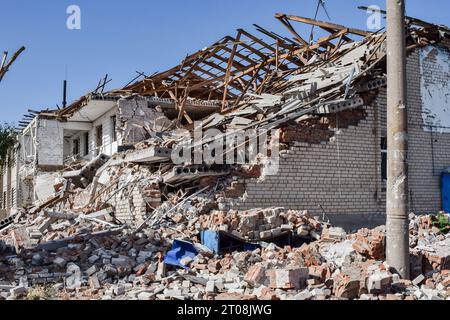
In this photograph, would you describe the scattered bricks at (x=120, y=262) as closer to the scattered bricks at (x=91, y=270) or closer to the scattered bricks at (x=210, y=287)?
the scattered bricks at (x=91, y=270)

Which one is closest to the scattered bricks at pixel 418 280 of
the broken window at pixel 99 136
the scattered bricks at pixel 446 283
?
the scattered bricks at pixel 446 283

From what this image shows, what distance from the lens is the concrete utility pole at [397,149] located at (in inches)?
272

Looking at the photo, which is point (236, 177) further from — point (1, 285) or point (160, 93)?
point (160, 93)

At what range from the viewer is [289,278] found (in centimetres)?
620

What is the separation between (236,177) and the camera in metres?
10.9

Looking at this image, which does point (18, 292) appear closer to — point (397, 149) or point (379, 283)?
point (379, 283)

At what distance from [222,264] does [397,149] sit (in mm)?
3081

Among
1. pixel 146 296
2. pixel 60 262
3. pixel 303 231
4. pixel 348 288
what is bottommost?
pixel 146 296

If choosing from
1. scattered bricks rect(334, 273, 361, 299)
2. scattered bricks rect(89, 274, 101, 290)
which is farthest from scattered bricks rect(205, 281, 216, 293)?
scattered bricks rect(89, 274, 101, 290)

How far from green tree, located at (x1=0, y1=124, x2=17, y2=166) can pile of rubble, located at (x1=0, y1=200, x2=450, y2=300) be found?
51.0ft

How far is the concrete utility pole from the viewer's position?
6.92 metres

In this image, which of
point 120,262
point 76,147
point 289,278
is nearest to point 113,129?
point 76,147

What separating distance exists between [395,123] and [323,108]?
474 cm
